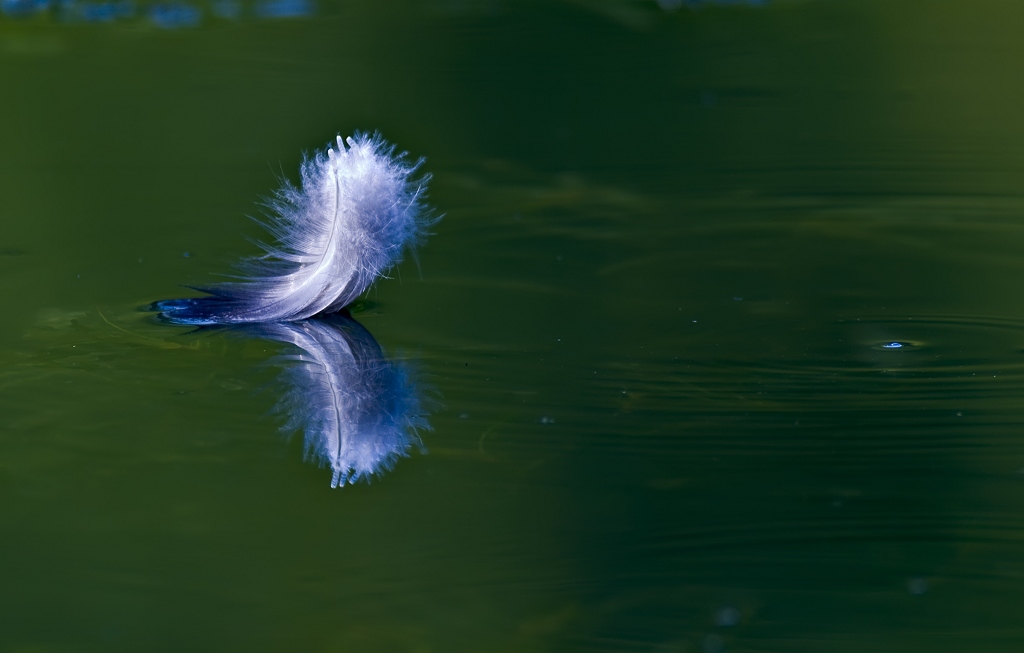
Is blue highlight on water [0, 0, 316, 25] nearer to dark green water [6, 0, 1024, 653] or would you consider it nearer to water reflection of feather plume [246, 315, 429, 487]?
dark green water [6, 0, 1024, 653]

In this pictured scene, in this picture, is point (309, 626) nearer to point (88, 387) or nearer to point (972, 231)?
point (88, 387)

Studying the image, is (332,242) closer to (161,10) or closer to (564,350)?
(564,350)

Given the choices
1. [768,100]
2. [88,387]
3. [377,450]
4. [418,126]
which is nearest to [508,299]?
[377,450]

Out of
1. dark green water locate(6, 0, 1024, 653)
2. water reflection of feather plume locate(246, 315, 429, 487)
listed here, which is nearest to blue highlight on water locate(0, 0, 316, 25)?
dark green water locate(6, 0, 1024, 653)

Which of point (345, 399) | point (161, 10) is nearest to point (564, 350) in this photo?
point (345, 399)

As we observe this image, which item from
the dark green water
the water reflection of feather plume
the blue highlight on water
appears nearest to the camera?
the dark green water

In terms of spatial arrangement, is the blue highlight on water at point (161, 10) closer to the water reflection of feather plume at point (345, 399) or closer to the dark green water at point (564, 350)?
the dark green water at point (564, 350)

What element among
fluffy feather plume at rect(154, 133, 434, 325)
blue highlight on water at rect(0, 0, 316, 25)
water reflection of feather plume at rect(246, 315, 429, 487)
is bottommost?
water reflection of feather plume at rect(246, 315, 429, 487)
